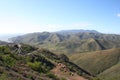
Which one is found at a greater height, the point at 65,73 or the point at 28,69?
the point at 28,69

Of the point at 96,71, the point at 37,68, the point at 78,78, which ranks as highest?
the point at 37,68

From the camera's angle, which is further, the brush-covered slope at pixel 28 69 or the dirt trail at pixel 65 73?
the dirt trail at pixel 65 73

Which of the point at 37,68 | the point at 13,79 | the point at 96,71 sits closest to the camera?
the point at 13,79

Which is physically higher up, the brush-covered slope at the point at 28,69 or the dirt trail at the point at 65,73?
the brush-covered slope at the point at 28,69

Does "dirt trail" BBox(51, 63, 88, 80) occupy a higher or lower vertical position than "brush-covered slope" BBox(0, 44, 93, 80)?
lower

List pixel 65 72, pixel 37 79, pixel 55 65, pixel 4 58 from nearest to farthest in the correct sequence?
pixel 37 79 → pixel 4 58 → pixel 65 72 → pixel 55 65

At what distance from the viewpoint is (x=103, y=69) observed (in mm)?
182625

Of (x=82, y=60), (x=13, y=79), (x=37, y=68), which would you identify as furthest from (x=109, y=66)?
(x=13, y=79)

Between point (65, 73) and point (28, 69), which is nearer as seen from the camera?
point (28, 69)

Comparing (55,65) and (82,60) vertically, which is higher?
(55,65)

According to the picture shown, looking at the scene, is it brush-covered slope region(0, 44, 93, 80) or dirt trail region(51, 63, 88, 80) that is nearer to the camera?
brush-covered slope region(0, 44, 93, 80)

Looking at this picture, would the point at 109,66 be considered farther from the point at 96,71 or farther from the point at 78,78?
the point at 78,78

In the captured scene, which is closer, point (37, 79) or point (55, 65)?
point (37, 79)

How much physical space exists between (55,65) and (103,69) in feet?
473
